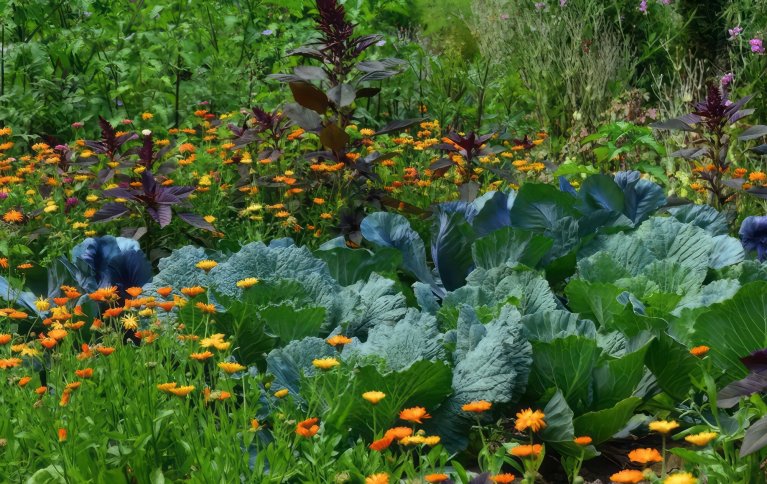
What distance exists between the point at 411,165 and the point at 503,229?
2.47m

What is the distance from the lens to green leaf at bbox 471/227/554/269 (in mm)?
3004

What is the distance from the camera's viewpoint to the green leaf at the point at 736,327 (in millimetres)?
2391

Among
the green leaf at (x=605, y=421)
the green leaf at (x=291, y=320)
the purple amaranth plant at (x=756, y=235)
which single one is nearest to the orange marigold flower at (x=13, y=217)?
the green leaf at (x=291, y=320)

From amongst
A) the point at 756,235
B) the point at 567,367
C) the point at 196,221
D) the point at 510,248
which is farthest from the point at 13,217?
the point at 756,235

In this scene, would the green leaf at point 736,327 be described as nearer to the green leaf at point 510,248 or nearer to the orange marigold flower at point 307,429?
the green leaf at point 510,248

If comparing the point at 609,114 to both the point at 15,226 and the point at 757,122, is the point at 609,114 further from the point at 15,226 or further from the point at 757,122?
the point at 15,226

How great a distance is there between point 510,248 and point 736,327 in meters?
0.81

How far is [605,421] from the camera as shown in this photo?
2.36m

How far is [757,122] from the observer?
21.1 ft

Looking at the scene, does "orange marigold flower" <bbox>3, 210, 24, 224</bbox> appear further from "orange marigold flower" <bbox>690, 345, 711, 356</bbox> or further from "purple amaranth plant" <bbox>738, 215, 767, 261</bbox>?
"purple amaranth plant" <bbox>738, 215, 767, 261</bbox>

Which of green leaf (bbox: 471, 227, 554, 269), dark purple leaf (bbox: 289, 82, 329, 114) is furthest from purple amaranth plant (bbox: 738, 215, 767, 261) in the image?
dark purple leaf (bbox: 289, 82, 329, 114)

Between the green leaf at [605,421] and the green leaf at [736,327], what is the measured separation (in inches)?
11.2

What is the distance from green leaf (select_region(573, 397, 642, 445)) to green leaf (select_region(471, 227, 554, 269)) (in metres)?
0.71

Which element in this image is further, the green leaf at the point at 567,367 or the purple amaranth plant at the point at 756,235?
the purple amaranth plant at the point at 756,235
